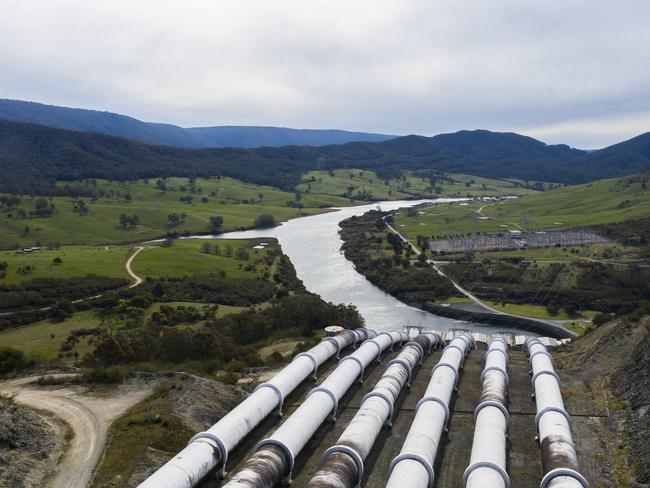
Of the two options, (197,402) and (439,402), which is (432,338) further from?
(197,402)

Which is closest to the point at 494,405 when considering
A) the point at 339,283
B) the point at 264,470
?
the point at 264,470

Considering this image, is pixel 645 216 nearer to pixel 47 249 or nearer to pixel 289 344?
pixel 289 344

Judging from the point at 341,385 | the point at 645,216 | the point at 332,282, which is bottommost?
the point at 332,282

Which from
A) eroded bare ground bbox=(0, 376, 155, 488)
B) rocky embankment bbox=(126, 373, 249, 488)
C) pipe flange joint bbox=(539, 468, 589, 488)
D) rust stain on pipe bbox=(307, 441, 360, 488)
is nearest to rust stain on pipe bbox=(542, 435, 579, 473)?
pipe flange joint bbox=(539, 468, 589, 488)

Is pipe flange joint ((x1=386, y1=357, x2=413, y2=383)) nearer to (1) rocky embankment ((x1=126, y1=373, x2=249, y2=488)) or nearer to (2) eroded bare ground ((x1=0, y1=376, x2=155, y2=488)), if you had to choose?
(1) rocky embankment ((x1=126, y1=373, x2=249, y2=488))

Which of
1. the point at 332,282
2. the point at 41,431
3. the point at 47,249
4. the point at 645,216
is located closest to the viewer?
the point at 41,431

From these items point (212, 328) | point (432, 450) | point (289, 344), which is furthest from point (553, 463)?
point (212, 328)
